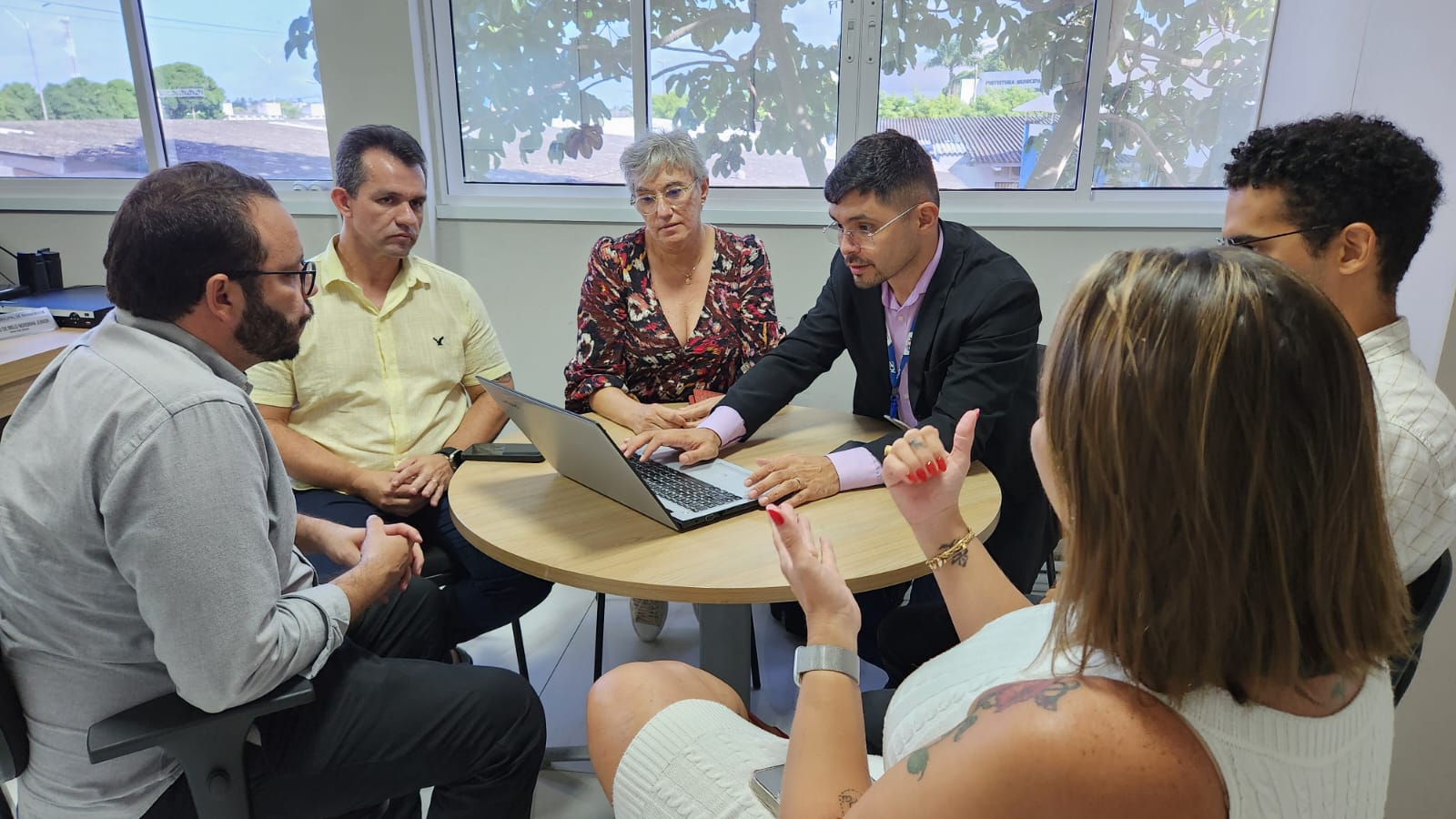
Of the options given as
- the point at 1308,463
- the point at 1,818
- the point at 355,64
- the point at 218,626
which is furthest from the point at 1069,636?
the point at 355,64

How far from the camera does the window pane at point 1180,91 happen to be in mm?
2791

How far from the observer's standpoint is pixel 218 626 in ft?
3.15

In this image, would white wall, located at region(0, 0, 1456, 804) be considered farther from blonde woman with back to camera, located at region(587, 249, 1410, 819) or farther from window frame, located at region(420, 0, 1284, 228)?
blonde woman with back to camera, located at region(587, 249, 1410, 819)

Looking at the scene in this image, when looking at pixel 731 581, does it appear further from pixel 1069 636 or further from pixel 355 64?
pixel 355 64

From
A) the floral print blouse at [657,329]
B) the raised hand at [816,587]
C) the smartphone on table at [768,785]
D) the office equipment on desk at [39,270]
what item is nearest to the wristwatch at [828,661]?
the raised hand at [816,587]

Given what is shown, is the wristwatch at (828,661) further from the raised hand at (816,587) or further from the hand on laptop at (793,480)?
the hand on laptop at (793,480)

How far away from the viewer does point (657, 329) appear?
7.30 ft

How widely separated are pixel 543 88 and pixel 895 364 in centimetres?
191

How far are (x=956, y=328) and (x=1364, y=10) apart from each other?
170 centimetres

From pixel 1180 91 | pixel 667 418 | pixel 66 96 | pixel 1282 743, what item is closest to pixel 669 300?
pixel 667 418

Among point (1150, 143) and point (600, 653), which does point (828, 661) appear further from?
point (1150, 143)

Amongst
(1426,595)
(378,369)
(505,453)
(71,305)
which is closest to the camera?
(1426,595)

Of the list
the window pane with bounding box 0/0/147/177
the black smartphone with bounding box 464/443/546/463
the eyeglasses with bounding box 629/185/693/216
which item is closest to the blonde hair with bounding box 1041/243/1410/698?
the black smartphone with bounding box 464/443/546/463

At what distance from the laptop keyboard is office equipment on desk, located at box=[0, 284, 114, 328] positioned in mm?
2162
